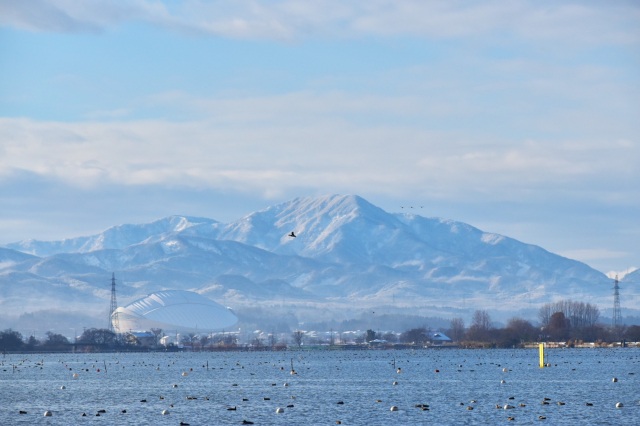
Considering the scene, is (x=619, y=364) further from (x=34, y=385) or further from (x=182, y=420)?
(x=182, y=420)

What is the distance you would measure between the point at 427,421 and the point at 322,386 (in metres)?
32.5

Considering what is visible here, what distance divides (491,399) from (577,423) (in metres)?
15.9

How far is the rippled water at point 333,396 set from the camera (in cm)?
6894

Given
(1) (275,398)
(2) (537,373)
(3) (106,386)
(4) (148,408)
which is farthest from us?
(2) (537,373)

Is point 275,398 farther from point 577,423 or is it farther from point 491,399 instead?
point 577,423

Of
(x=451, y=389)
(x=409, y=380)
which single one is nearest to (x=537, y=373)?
(x=409, y=380)

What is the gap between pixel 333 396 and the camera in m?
85.6

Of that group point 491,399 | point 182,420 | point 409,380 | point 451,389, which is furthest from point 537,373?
point 182,420

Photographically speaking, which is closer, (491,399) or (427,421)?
(427,421)

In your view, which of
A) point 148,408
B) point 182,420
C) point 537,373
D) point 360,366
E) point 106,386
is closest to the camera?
point 182,420

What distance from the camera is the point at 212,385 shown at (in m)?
102

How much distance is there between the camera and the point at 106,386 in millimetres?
105188

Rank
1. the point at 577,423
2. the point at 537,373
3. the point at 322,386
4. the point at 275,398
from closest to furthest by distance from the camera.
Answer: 1. the point at 577,423
2. the point at 275,398
3. the point at 322,386
4. the point at 537,373

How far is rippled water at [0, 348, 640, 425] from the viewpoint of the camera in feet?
226
